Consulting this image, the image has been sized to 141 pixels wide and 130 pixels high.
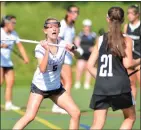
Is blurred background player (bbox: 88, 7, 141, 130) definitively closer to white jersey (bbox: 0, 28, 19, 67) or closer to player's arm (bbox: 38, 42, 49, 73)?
player's arm (bbox: 38, 42, 49, 73)

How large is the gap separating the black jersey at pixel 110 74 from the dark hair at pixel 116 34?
8 cm

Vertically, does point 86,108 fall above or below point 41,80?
below

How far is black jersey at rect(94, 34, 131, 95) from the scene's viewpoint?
8.62 meters

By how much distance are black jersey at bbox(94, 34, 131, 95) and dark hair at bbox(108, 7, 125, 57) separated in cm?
8

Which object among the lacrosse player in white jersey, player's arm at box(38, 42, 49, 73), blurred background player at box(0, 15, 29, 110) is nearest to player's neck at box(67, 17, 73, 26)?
blurred background player at box(0, 15, 29, 110)

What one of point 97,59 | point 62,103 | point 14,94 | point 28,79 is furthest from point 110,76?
point 28,79

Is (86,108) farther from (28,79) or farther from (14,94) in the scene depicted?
(28,79)

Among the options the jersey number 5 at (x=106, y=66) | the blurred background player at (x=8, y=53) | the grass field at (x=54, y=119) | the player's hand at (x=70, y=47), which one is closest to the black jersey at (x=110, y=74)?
the jersey number 5 at (x=106, y=66)

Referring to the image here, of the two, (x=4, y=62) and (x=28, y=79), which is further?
(x=28, y=79)

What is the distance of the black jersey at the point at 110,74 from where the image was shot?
8.62 meters

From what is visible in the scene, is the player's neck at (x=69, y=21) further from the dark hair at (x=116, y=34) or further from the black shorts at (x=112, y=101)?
the black shorts at (x=112, y=101)

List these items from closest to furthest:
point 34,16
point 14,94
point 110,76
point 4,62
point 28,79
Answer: point 110,76 < point 4,62 < point 14,94 < point 28,79 < point 34,16

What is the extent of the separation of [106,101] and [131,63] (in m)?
0.60

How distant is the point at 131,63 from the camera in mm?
8672
